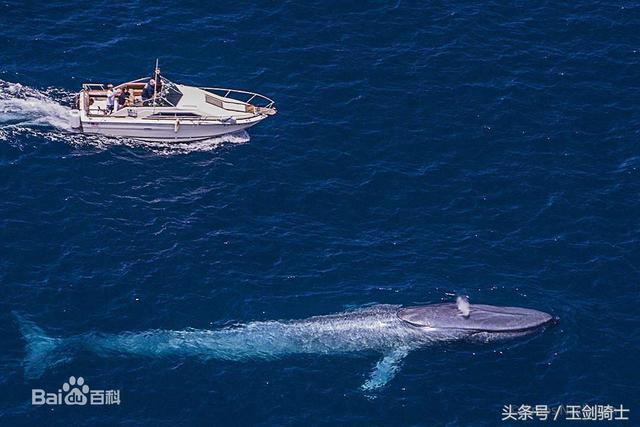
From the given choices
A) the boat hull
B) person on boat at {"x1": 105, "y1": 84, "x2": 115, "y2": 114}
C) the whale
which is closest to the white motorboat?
the boat hull

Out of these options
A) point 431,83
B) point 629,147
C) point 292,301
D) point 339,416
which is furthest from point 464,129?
point 339,416

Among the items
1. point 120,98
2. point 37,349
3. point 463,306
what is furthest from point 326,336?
point 120,98

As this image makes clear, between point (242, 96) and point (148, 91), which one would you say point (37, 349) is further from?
point (242, 96)

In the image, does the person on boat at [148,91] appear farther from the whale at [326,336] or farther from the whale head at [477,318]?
the whale head at [477,318]

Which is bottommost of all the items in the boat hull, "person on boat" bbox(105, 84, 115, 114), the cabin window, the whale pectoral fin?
the whale pectoral fin

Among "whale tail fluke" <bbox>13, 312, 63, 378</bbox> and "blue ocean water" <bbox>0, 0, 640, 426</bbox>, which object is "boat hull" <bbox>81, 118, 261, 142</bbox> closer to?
"blue ocean water" <bbox>0, 0, 640, 426</bbox>

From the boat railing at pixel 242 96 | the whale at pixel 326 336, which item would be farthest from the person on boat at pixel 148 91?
the whale at pixel 326 336
